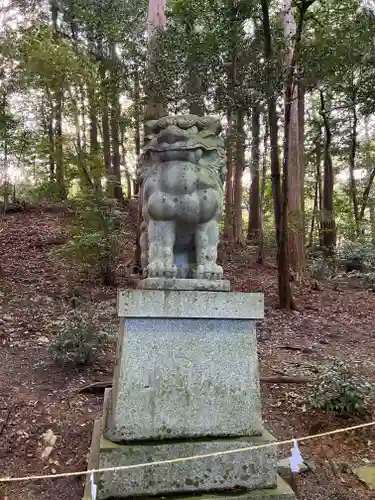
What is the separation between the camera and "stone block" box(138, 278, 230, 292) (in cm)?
287

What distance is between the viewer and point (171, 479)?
2721 mm

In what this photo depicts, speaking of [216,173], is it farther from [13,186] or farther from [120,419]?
[13,186]

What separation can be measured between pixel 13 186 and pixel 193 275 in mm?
13718

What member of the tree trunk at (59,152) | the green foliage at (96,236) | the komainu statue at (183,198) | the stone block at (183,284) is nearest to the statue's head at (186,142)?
the komainu statue at (183,198)

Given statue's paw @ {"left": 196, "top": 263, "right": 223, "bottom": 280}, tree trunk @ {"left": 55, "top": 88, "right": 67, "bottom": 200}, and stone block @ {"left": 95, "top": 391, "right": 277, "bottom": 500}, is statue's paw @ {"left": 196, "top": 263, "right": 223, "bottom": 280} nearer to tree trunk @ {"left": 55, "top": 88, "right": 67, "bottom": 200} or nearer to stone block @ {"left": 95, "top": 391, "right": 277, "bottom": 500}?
stone block @ {"left": 95, "top": 391, "right": 277, "bottom": 500}

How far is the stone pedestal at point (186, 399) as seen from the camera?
2715 millimetres

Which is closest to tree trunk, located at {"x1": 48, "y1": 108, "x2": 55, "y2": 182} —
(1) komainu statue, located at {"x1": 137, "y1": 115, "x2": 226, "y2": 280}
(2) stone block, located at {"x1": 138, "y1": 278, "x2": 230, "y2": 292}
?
(1) komainu statue, located at {"x1": 137, "y1": 115, "x2": 226, "y2": 280}

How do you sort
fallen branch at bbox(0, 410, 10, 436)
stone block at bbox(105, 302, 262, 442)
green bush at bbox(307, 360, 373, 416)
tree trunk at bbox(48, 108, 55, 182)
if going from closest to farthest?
stone block at bbox(105, 302, 262, 442)
fallen branch at bbox(0, 410, 10, 436)
green bush at bbox(307, 360, 373, 416)
tree trunk at bbox(48, 108, 55, 182)

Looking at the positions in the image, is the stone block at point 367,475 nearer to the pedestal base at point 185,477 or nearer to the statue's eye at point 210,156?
the pedestal base at point 185,477

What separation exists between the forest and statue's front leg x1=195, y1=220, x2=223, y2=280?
1.85m

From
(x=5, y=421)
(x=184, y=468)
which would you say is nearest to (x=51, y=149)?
(x=5, y=421)

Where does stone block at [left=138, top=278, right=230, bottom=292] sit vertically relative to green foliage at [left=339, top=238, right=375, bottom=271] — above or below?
above

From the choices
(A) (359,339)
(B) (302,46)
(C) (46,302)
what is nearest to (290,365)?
(A) (359,339)

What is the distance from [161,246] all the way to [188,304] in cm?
46
